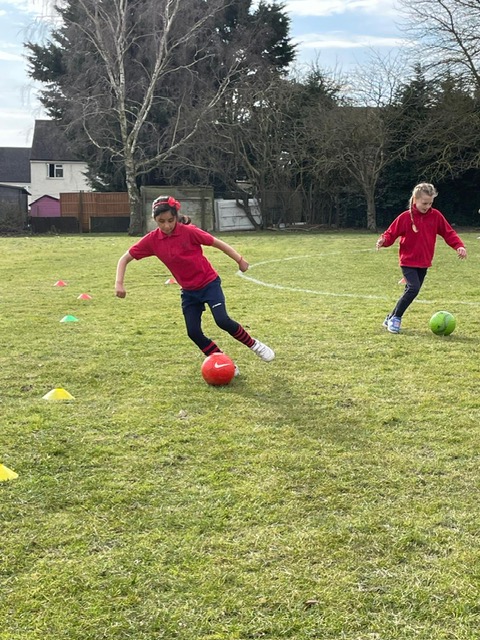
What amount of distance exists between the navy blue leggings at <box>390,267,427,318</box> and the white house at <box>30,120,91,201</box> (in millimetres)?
48359

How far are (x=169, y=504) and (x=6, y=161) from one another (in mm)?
65604

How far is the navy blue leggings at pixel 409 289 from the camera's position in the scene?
7566 millimetres

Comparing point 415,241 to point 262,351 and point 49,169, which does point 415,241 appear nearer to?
point 262,351

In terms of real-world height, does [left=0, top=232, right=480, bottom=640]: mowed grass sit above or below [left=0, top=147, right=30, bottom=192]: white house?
below

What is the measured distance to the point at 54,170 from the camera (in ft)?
177

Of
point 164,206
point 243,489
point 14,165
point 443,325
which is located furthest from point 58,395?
point 14,165

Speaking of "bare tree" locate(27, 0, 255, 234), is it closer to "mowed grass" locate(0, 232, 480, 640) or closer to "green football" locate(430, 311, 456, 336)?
"green football" locate(430, 311, 456, 336)

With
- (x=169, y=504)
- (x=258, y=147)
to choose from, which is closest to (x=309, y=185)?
(x=258, y=147)

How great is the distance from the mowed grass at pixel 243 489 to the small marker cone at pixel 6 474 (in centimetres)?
10

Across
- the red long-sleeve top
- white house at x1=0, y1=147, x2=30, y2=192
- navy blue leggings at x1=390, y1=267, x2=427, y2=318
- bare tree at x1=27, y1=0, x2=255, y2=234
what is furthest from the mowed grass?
white house at x1=0, y1=147, x2=30, y2=192

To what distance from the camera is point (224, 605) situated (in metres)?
2.49

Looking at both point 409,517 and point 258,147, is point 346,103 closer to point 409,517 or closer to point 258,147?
point 258,147

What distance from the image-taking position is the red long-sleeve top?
7.69 meters

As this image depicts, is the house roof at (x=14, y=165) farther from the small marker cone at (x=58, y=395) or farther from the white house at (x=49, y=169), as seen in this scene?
the small marker cone at (x=58, y=395)
